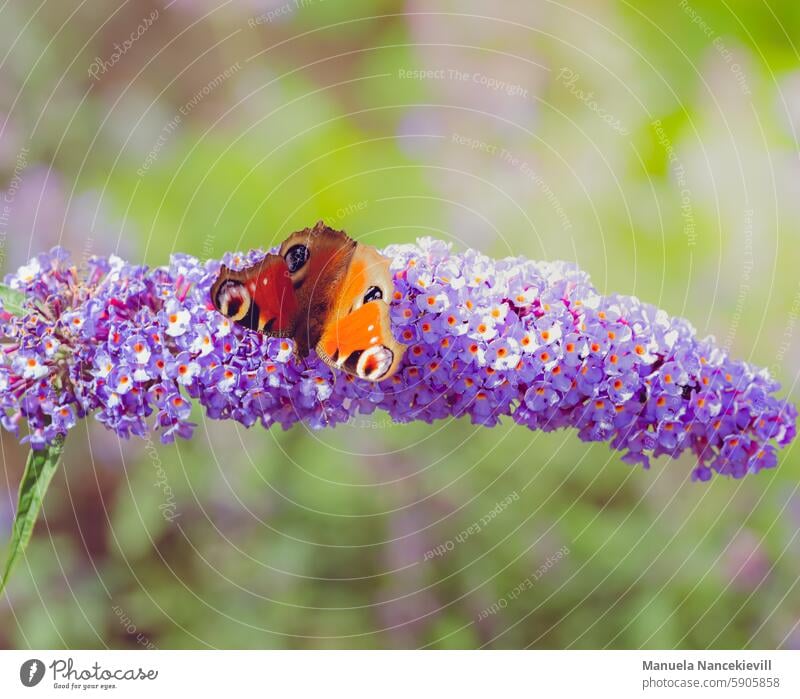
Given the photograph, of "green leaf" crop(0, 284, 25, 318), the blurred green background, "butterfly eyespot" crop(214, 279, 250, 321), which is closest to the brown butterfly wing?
"butterfly eyespot" crop(214, 279, 250, 321)

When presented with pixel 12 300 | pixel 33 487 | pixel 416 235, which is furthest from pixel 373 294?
pixel 416 235

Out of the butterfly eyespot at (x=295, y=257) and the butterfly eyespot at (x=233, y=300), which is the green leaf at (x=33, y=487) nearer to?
the butterfly eyespot at (x=233, y=300)

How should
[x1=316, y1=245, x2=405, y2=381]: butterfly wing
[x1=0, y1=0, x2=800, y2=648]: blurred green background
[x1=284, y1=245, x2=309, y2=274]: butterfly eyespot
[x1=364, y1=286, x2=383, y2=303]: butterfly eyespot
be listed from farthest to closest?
[x1=0, y1=0, x2=800, y2=648]: blurred green background < [x1=284, y1=245, x2=309, y2=274]: butterfly eyespot < [x1=364, y1=286, x2=383, y2=303]: butterfly eyespot < [x1=316, y1=245, x2=405, y2=381]: butterfly wing

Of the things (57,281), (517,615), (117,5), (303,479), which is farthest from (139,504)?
(117,5)

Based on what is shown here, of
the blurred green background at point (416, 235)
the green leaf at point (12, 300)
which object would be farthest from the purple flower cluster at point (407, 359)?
the blurred green background at point (416, 235)

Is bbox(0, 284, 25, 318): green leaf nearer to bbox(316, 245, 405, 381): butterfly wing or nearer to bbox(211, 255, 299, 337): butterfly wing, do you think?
bbox(211, 255, 299, 337): butterfly wing

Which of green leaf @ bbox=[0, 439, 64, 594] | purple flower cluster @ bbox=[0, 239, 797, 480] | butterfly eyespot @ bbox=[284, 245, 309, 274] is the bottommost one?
green leaf @ bbox=[0, 439, 64, 594]
